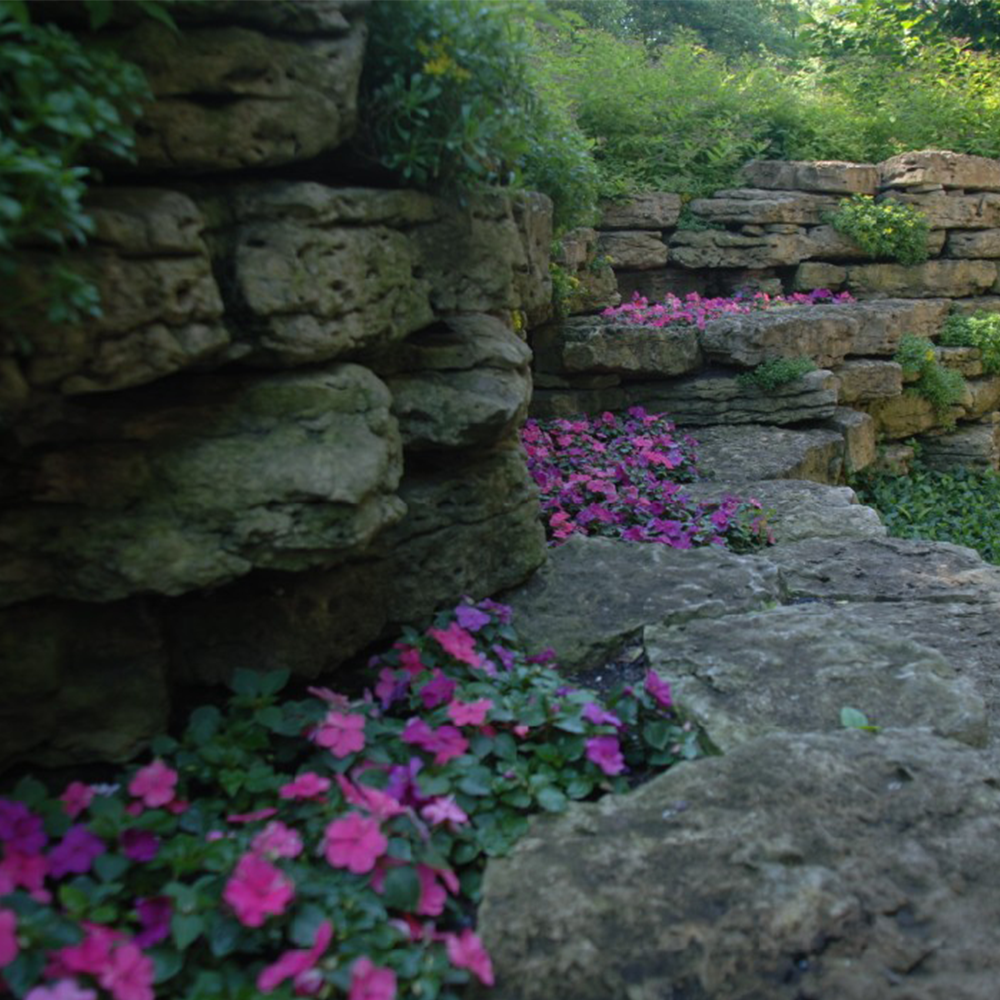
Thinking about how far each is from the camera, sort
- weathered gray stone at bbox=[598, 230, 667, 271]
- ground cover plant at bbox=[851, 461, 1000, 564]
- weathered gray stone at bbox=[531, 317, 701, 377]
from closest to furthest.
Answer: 1. weathered gray stone at bbox=[531, 317, 701, 377]
2. ground cover plant at bbox=[851, 461, 1000, 564]
3. weathered gray stone at bbox=[598, 230, 667, 271]

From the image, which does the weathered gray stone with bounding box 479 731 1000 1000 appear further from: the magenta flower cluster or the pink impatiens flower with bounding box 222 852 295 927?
the magenta flower cluster

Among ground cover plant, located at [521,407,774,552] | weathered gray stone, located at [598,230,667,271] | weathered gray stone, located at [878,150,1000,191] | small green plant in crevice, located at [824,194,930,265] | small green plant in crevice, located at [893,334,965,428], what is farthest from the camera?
weathered gray stone, located at [878,150,1000,191]

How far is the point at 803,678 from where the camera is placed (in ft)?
9.71

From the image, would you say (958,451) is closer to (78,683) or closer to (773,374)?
(773,374)

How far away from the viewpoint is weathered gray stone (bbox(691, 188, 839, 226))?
9.52m

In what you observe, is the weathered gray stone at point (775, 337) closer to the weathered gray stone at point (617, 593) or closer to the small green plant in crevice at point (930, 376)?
the small green plant in crevice at point (930, 376)

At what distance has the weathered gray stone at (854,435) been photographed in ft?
24.8

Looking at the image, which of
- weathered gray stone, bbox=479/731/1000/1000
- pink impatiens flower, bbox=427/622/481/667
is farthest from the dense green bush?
weathered gray stone, bbox=479/731/1000/1000

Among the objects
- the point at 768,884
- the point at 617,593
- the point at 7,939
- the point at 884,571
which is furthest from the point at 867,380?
the point at 7,939

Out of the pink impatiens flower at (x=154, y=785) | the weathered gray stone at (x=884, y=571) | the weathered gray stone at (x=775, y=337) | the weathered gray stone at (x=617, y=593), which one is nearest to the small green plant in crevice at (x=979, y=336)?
the weathered gray stone at (x=775, y=337)

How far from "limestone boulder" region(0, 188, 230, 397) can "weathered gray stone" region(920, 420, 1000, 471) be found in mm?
8490

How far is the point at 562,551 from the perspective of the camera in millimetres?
4016

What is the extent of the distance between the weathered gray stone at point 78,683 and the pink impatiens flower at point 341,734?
48cm

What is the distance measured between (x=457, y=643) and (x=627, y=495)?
2350 millimetres
